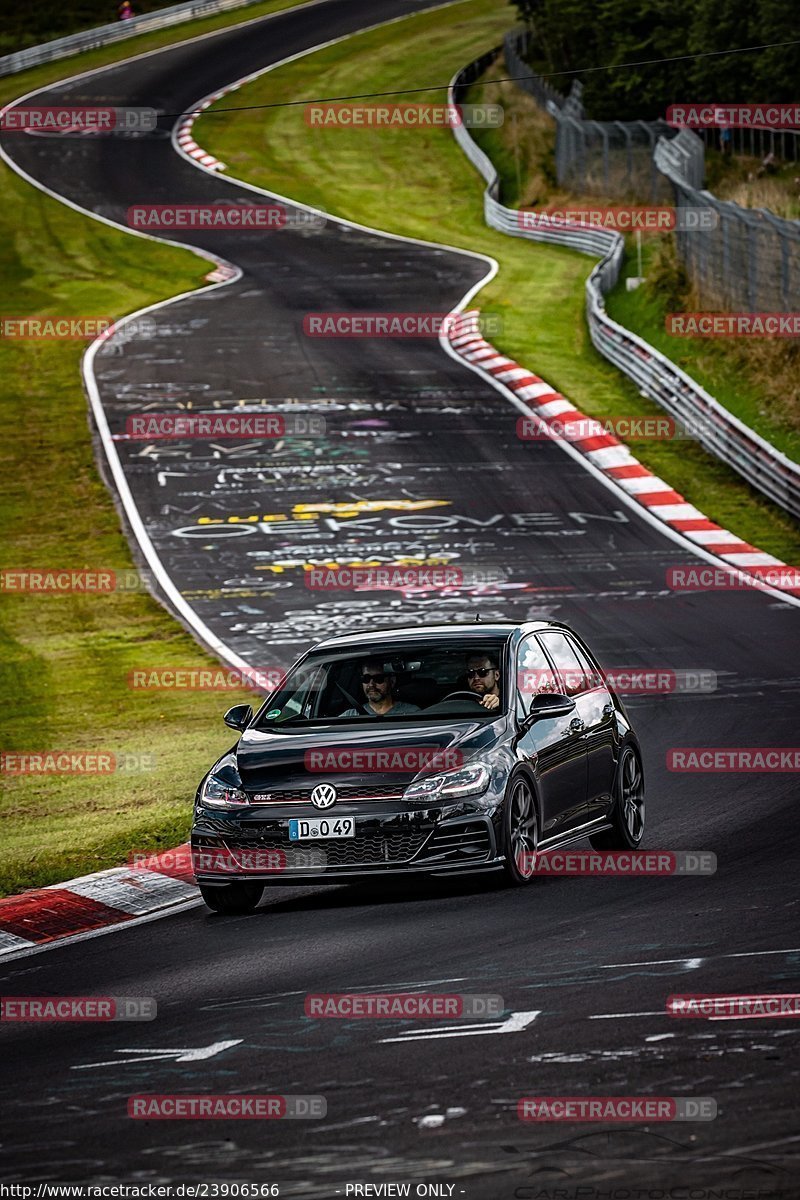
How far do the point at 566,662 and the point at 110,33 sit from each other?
7548 cm

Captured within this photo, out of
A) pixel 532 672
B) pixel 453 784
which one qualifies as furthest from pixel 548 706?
pixel 453 784

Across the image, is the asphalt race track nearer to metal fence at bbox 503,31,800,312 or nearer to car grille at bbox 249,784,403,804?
car grille at bbox 249,784,403,804

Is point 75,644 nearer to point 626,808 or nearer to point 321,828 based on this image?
point 626,808

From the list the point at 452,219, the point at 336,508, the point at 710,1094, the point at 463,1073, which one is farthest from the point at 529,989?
the point at 452,219

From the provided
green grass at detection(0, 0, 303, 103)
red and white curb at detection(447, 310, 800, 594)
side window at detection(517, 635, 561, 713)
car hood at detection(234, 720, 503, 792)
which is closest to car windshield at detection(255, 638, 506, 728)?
side window at detection(517, 635, 561, 713)

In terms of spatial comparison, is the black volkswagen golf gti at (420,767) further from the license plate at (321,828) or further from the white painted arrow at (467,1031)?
the white painted arrow at (467,1031)

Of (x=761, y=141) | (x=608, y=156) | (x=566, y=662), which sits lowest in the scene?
(x=608, y=156)

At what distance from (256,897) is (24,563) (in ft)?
53.3

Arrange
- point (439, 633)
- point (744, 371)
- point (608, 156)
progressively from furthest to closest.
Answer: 1. point (608, 156)
2. point (744, 371)
3. point (439, 633)

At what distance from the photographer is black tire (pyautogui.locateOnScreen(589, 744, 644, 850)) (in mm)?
12367

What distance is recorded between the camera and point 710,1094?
671 cm

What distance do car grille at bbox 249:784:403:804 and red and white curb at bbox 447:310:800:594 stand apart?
A: 13.1m

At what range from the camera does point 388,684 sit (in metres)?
11.9

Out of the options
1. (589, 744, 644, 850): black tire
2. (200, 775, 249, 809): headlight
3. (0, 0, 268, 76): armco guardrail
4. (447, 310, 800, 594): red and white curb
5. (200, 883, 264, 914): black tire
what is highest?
(0, 0, 268, 76): armco guardrail
